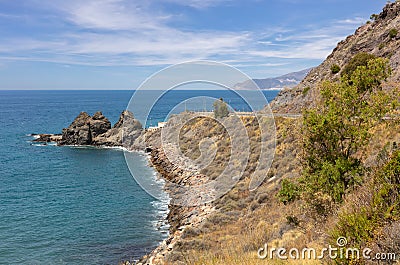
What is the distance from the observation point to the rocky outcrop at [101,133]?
65000 mm

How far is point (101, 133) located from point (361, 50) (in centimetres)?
4960

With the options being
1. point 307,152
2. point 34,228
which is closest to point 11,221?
point 34,228

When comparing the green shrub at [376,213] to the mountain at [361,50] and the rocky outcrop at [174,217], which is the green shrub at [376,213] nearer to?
the rocky outcrop at [174,217]

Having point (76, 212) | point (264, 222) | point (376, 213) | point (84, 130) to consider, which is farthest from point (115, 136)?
point (376, 213)

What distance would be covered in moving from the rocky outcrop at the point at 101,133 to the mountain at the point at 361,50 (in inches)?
1128

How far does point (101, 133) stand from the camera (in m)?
69.3

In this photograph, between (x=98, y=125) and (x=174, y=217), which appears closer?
(x=174, y=217)

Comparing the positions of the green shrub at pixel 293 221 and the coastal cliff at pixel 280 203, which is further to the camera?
the green shrub at pixel 293 221

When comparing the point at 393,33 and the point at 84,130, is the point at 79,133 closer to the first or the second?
the point at 84,130

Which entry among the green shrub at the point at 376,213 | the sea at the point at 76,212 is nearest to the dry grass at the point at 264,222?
the green shrub at the point at 376,213

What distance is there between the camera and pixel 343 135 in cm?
1108

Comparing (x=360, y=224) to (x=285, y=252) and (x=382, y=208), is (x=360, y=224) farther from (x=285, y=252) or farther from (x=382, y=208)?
(x=285, y=252)

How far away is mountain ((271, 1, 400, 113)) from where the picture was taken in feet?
→ 126

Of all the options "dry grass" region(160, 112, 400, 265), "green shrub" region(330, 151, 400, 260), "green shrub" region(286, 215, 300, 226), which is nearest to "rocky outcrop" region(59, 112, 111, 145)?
"dry grass" region(160, 112, 400, 265)
